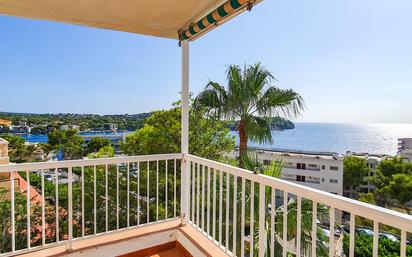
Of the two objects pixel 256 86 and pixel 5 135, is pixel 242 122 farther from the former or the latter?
pixel 5 135

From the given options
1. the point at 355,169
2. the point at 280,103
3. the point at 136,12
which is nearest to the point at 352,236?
the point at 136,12

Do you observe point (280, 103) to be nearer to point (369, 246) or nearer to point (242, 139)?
point (242, 139)

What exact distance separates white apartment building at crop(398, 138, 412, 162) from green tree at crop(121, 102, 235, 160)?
3.08 meters

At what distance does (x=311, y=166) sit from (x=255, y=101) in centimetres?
134

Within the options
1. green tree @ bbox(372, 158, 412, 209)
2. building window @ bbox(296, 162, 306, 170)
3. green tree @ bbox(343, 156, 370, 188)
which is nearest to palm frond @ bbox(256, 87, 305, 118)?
building window @ bbox(296, 162, 306, 170)

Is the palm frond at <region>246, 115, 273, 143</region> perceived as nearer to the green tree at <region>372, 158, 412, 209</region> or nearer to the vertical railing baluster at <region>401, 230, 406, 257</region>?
the green tree at <region>372, 158, 412, 209</region>

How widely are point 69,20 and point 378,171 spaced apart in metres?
4.25

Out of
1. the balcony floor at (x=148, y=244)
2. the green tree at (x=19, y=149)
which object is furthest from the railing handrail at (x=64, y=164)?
the green tree at (x=19, y=149)

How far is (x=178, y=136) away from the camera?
543cm

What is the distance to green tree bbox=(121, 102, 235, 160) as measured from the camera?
5.38m

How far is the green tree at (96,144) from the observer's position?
4455 mm

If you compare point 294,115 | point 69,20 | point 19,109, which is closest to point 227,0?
point 69,20

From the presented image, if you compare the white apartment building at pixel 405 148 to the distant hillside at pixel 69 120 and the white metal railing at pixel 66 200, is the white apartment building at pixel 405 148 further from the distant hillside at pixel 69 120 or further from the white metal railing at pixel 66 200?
the distant hillside at pixel 69 120

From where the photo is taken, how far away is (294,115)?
3887mm
